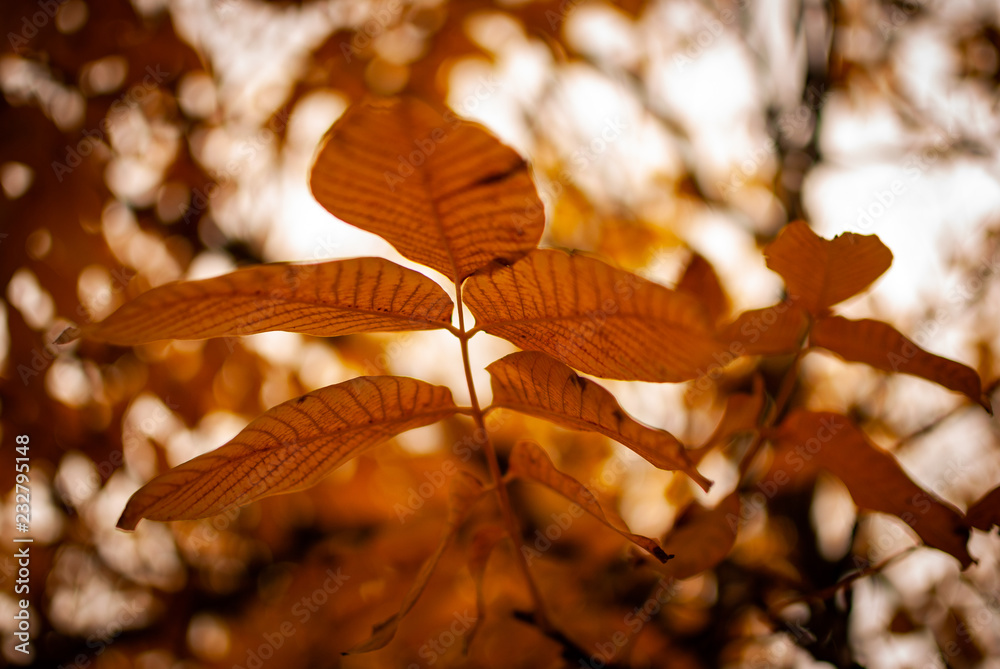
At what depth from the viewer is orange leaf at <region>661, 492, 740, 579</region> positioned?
450 mm

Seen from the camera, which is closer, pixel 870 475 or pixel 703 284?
pixel 870 475

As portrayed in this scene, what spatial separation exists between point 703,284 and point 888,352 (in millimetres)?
207

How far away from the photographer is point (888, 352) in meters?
0.49

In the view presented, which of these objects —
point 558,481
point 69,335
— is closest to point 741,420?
point 558,481

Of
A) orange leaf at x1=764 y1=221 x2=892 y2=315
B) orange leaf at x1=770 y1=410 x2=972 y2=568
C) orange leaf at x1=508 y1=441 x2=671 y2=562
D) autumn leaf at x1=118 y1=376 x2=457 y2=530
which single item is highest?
orange leaf at x1=764 y1=221 x2=892 y2=315

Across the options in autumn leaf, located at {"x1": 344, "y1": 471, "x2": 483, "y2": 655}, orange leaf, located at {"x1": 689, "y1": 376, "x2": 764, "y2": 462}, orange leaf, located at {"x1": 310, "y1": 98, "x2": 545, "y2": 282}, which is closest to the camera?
orange leaf, located at {"x1": 310, "y1": 98, "x2": 545, "y2": 282}

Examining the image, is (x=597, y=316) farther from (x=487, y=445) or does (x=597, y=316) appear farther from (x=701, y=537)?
(x=701, y=537)

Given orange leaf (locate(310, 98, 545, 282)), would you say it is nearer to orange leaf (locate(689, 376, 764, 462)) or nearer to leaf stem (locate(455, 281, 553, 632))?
leaf stem (locate(455, 281, 553, 632))

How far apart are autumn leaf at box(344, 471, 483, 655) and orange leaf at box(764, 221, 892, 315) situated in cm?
28

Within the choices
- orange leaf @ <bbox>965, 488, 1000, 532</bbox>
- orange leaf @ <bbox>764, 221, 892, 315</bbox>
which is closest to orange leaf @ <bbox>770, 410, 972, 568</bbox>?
orange leaf @ <bbox>965, 488, 1000, 532</bbox>

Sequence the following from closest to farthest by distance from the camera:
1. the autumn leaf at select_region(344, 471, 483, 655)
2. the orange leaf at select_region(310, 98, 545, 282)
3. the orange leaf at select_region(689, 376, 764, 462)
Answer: the orange leaf at select_region(310, 98, 545, 282)
the autumn leaf at select_region(344, 471, 483, 655)
the orange leaf at select_region(689, 376, 764, 462)

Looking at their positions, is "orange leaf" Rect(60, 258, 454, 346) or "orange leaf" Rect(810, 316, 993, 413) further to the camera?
"orange leaf" Rect(810, 316, 993, 413)

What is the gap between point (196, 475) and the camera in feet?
1.21

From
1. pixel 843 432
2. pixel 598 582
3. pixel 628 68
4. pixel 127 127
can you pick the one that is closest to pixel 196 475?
pixel 843 432
